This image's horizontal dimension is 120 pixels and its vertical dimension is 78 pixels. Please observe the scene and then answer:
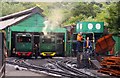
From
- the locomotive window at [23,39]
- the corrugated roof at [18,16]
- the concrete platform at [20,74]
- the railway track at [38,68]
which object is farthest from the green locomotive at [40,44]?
the concrete platform at [20,74]

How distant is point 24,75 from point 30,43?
217cm

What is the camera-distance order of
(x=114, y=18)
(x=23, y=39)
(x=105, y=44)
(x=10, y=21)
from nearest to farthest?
(x=114, y=18), (x=10, y=21), (x=105, y=44), (x=23, y=39)

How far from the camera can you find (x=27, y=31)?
7391 mm

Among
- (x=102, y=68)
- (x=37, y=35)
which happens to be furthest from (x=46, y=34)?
(x=102, y=68)

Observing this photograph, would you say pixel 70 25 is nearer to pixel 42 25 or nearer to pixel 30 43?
pixel 42 25

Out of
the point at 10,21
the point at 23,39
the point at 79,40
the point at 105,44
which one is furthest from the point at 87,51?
the point at 23,39

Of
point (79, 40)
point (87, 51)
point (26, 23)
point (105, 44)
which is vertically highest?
point (26, 23)

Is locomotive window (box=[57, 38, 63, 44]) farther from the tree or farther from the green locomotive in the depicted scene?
the tree

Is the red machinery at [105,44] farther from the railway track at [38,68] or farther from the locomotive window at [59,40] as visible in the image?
the railway track at [38,68]

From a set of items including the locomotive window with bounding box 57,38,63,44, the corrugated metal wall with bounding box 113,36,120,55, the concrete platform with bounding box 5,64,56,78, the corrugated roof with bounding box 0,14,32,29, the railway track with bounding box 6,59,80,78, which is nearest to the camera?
the concrete platform with bounding box 5,64,56,78

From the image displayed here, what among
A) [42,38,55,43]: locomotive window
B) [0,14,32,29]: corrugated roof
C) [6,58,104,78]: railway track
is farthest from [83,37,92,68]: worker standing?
[0,14,32,29]: corrugated roof

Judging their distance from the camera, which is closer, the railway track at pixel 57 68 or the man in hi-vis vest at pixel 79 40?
the railway track at pixel 57 68

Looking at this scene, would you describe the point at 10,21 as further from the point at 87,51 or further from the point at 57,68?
the point at 87,51

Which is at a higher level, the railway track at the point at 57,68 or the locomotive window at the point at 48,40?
the locomotive window at the point at 48,40
